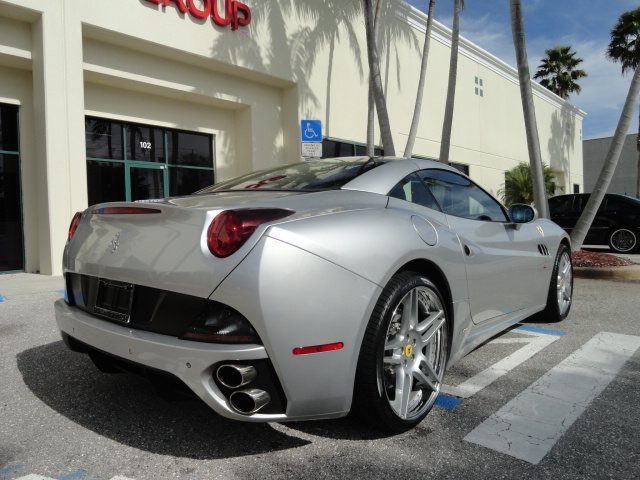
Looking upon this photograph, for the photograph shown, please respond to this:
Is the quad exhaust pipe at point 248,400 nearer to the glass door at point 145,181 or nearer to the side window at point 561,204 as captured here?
the glass door at point 145,181

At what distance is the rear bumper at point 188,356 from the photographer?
1874 millimetres

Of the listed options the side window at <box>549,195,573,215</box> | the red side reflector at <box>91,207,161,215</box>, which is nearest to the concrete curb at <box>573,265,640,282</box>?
the side window at <box>549,195,573,215</box>

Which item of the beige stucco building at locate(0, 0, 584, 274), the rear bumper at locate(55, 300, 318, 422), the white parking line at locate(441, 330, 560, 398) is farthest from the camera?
the beige stucco building at locate(0, 0, 584, 274)

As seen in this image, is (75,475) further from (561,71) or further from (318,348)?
(561,71)

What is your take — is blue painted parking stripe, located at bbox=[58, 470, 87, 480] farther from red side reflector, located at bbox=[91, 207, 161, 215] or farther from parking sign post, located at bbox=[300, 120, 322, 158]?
parking sign post, located at bbox=[300, 120, 322, 158]

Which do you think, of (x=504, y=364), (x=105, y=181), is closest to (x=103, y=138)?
(x=105, y=181)

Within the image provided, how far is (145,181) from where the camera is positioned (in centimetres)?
1093

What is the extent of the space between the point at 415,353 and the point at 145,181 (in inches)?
382

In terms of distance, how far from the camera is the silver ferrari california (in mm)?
1909

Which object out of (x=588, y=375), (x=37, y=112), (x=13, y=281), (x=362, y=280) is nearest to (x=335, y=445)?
(x=362, y=280)

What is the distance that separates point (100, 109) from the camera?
10008 millimetres

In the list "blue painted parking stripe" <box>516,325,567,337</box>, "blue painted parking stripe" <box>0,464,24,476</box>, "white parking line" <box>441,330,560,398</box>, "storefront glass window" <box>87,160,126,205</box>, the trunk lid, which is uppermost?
"storefront glass window" <box>87,160,126,205</box>

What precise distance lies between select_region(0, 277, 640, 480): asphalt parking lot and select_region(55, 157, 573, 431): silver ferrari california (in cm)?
22

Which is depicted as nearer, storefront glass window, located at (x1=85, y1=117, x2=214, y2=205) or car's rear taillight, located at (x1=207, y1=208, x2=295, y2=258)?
car's rear taillight, located at (x1=207, y1=208, x2=295, y2=258)
